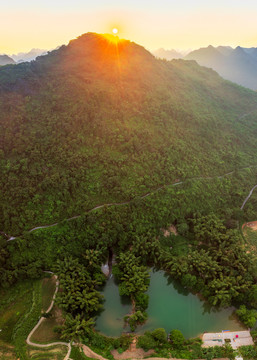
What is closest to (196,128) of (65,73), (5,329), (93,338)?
(65,73)

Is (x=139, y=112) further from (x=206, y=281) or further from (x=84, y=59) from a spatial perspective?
(x=206, y=281)

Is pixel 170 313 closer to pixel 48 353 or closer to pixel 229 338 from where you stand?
pixel 229 338

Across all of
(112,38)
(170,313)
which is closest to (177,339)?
(170,313)

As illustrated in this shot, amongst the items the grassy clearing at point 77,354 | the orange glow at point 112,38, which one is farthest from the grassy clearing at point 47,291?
the orange glow at point 112,38

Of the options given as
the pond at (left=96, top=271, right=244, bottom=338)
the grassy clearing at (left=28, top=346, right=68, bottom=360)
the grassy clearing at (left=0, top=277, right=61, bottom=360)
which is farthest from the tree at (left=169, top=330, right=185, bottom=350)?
the grassy clearing at (left=0, top=277, right=61, bottom=360)

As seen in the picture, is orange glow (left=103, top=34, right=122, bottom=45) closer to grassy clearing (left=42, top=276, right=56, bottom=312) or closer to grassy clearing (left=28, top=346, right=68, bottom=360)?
grassy clearing (left=42, top=276, right=56, bottom=312)

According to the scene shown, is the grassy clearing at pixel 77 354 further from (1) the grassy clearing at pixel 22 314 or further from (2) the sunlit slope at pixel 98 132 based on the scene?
(2) the sunlit slope at pixel 98 132
